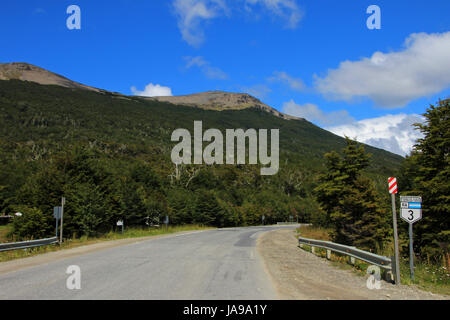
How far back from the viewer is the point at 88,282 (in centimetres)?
821

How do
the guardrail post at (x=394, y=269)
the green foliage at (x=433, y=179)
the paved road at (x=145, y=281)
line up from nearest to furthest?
the paved road at (x=145, y=281) < the guardrail post at (x=394, y=269) < the green foliage at (x=433, y=179)

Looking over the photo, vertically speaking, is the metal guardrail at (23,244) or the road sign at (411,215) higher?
the road sign at (411,215)

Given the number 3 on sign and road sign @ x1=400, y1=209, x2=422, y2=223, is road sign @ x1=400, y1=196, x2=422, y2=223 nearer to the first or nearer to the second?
road sign @ x1=400, y1=209, x2=422, y2=223

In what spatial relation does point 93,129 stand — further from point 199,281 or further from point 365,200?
point 199,281

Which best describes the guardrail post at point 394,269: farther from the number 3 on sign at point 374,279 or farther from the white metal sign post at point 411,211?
the white metal sign post at point 411,211

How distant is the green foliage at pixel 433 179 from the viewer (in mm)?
18766

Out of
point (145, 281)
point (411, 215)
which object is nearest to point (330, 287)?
point (411, 215)

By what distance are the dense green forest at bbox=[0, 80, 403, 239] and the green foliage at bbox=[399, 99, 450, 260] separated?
8269 millimetres

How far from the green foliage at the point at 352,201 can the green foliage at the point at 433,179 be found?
4917 mm

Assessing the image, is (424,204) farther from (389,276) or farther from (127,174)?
(127,174)

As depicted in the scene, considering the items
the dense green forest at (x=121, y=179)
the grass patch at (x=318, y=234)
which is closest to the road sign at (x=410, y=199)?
the grass patch at (x=318, y=234)

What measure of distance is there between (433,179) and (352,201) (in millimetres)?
7861
